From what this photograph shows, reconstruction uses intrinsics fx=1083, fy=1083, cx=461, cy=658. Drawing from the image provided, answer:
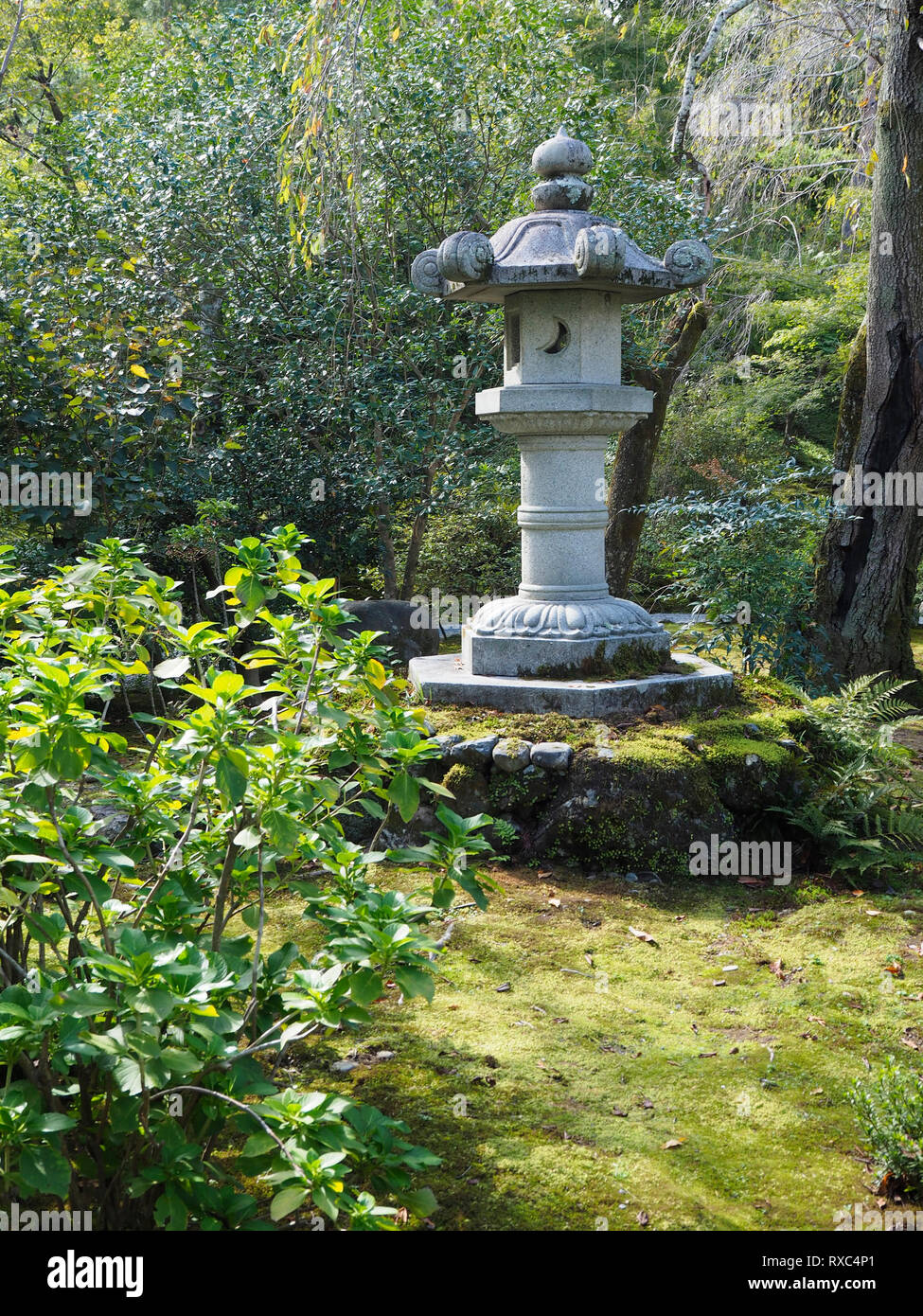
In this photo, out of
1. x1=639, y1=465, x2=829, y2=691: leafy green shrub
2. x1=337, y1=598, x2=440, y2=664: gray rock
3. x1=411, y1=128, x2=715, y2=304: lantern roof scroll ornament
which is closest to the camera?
x1=411, y1=128, x2=715, y2=304: lantern roof scroll ornament

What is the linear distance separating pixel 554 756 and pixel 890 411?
4.10 metres

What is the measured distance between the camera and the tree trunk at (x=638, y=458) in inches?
419

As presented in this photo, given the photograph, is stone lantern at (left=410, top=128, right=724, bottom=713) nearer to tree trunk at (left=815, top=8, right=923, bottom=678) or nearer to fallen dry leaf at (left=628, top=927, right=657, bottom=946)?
fallen dry leaf at (left=628, top=927, right=657, bottom=946)

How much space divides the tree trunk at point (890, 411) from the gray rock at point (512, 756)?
3296 millimetres

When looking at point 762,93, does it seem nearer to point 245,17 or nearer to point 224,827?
point 245,17

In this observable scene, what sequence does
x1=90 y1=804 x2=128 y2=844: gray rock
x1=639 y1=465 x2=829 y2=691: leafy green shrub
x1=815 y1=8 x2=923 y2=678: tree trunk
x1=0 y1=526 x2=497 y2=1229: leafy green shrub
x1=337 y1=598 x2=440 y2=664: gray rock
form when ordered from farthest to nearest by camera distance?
1. x1=337 y1=598 x2=440 y2=664: gray rock
2. x1=815 y1=8 x2=923 y2=678: tree trunk
3. x1=639 y1=465 x2=829 y2=691: leafy green shrub
4. x1=90 y1=804 x2=128 y2=844: gray rock
5. x1=0 y1=526 x2=497 y2=1229: leafy green shrub

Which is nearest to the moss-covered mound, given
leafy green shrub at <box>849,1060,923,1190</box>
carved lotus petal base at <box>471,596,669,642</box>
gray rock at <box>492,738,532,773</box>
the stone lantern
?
gray rock at <box>492,738,532,773</box>

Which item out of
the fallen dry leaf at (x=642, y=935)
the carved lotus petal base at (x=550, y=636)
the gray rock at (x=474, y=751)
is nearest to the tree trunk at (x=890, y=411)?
the carved lotus petal base at (x=550, y=636)

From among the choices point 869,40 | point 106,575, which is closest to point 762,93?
point 869,40

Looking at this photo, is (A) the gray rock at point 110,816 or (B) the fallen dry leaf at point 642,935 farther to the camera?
(A) the gray rock at point 110,816

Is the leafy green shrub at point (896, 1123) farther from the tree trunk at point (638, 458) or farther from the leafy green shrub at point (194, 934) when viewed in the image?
the tree trunk at point (638, 458)

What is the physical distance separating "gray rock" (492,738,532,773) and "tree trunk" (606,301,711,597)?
5.75m

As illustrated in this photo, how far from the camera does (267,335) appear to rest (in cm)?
961

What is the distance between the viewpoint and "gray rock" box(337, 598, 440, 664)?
27.3 feet
